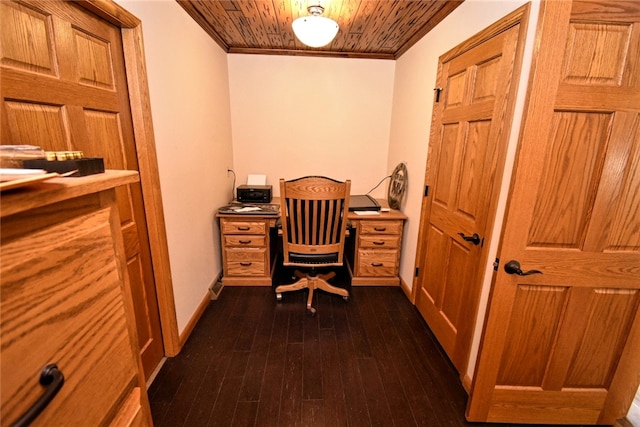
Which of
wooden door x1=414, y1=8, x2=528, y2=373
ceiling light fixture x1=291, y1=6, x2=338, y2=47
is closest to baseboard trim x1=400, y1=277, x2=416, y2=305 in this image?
wooden door x1=414, y1=8, x2=528, y2=373

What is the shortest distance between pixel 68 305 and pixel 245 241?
7.29 feet

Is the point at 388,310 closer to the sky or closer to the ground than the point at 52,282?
closer to the ground

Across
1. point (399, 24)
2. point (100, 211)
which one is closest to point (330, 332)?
point (100, 211)

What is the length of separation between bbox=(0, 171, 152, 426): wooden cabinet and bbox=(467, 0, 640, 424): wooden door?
4.80 ft

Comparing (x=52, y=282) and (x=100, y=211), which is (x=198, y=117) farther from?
(x=52, y=282)

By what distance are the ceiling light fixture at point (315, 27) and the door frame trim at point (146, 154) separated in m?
1.02

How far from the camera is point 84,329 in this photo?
0.57 m

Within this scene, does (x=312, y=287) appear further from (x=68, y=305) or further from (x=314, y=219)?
(x=68, y=305)

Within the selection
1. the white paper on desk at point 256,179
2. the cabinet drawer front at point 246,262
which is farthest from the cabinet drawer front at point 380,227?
the white paper on desk at point 256,179

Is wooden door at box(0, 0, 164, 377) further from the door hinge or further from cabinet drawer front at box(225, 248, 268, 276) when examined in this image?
the door hinge

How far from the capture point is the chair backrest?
2182 mm

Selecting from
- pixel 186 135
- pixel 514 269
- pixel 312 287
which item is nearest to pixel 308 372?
pixel 312 287

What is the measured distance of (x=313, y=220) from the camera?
227cm

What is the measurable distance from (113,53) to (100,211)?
4.06 ft
